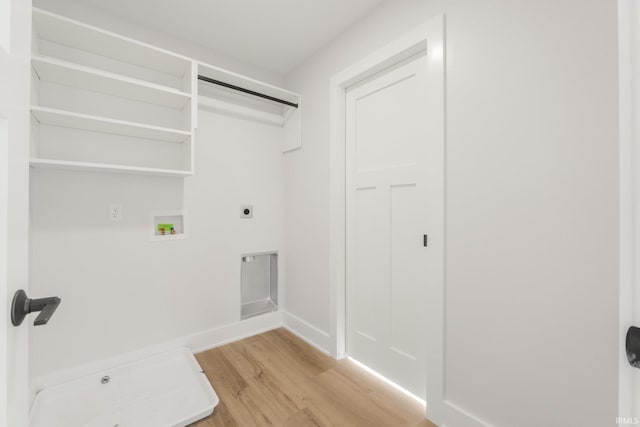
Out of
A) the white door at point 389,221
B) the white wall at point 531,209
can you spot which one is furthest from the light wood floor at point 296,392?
the white wall at point 531,209

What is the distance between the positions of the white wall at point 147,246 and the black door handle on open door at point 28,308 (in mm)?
1527

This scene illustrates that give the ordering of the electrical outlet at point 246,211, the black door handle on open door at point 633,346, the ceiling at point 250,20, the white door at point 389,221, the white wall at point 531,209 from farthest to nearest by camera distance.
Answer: the electrical outlet at point 246,211
the ceiling at point 250,20
the white door at point 389,221
the white wall at point 531,209
the black door handle on open door at point 633,346

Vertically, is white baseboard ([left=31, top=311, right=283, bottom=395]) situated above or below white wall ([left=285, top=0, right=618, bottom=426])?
below

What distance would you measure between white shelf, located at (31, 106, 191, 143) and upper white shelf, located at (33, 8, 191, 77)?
47 centimetres

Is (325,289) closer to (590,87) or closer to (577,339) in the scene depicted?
(577,339)

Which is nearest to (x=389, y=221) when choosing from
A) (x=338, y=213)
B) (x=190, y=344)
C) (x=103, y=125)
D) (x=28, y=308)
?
(x=338, y=213)

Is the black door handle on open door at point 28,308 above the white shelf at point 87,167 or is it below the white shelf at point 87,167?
below

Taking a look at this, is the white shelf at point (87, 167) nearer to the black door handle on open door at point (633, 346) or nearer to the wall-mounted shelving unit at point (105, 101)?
the wall-mounted shelving unit at point (105, 101)

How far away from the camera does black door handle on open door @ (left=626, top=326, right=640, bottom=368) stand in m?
0.44

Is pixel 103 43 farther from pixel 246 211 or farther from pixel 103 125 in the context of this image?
pixel 246 211

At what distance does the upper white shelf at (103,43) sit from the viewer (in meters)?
1.50

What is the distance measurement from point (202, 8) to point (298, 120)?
39.8 inches

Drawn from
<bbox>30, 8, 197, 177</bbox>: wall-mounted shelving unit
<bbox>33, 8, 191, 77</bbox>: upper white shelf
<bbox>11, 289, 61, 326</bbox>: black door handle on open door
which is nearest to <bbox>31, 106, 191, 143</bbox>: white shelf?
<bbox>30, 8, 197, 177</bbox>: wall-mounted shelving unit

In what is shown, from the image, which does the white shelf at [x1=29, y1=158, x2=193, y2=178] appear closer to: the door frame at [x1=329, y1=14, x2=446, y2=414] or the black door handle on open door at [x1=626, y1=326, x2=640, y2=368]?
the door frame at [x1=329, y1=14, x2=446, y2=414]
